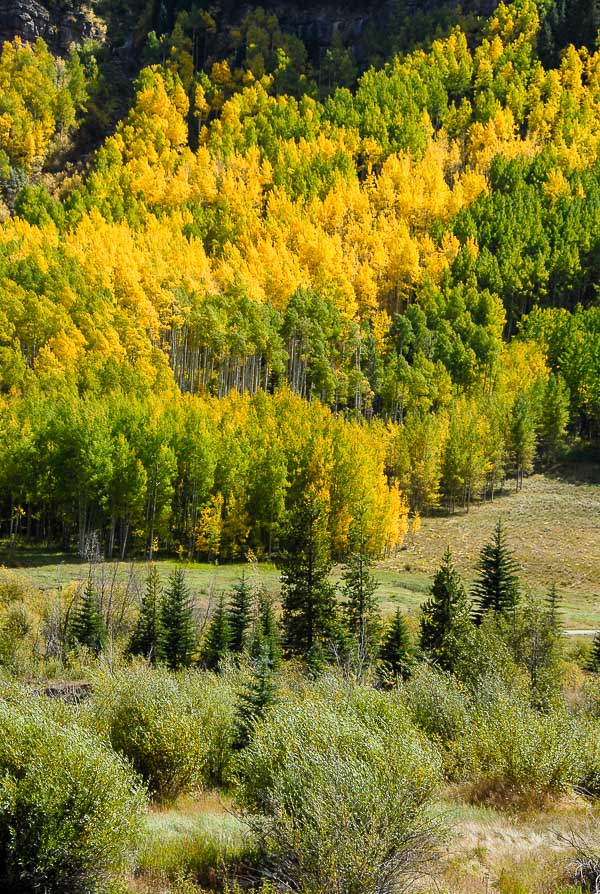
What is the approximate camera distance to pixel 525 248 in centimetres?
11619

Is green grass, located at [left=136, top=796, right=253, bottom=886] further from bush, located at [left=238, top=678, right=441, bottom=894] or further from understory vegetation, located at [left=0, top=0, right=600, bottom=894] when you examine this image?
bush, located at [left=238, top=678, right=441, bottom=894]

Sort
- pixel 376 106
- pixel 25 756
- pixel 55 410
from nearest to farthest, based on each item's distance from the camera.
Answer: pixel 25 756 → pixel 55 410 → pixel 376 106

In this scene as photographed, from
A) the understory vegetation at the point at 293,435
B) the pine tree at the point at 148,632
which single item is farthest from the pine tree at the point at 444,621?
the pine tree at the point at 148,632

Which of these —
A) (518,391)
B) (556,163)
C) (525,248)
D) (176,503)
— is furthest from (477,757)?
(556,163)

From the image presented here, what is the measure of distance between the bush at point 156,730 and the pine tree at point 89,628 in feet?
58.9

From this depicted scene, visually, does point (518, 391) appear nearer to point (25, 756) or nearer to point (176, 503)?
point (176, 503)

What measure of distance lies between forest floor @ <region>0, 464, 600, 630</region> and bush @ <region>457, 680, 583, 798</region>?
96.6 ft

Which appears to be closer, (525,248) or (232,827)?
Answer: (232,827)

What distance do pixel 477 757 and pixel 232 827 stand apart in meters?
6.75

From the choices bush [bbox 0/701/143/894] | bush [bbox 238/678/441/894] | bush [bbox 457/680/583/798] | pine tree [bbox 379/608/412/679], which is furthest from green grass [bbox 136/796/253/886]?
pine tree [bbox 379/608/412/679]

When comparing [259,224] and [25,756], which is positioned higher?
[259,224]

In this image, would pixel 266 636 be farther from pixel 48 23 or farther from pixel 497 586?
pixel 48 23

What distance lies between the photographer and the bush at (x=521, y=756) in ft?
52.9

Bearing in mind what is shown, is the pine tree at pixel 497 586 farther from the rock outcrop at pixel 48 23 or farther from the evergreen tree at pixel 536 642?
the rock outcrop at pixel 48 23
